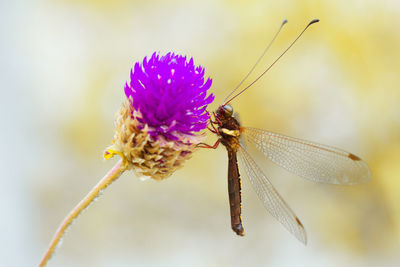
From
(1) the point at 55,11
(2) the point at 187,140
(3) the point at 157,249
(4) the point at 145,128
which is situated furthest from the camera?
(1) the point at 55,11

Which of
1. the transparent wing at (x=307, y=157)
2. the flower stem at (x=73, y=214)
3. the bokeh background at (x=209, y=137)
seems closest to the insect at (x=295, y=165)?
the transparent wing at (x=307, y=157)

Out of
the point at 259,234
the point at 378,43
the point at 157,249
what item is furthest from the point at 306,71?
the point at 157,249

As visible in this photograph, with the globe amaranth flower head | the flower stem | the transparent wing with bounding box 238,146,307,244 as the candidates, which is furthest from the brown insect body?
the flower stem

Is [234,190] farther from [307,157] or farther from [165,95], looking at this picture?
[165,95]

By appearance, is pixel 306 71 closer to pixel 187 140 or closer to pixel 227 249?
pixel 227 249

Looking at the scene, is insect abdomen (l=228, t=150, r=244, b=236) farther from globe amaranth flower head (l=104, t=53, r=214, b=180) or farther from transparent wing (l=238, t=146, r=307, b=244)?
globe amaranth flower head (l=104, t=53, r=214, b=180)

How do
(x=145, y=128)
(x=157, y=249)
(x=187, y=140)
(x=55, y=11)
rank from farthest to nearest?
(x=55, y=11) < (x=157, y=249) < (x=187, y=140) < (x=145, y=128)

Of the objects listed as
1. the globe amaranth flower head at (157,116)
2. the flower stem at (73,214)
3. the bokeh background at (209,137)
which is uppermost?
the globe amaranth flower head at (157,116)

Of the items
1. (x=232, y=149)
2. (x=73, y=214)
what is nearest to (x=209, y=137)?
(x=232, y=149)

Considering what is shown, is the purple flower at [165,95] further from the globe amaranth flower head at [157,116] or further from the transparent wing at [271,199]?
the transparent wing at [271,199]
